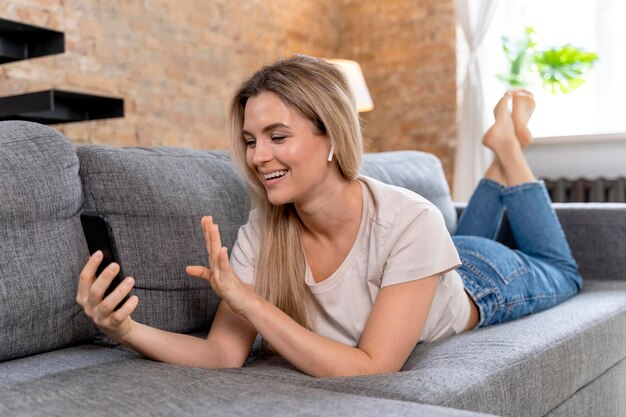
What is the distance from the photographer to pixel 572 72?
166 inches

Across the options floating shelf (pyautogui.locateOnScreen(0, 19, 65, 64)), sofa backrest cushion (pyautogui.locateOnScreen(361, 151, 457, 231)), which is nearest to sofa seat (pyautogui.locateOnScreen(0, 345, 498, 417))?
sofa backrest cushion (pyautogui.locateOnScreen(361, 151, 457, 231))

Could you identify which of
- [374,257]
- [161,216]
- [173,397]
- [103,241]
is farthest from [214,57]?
[173,397]

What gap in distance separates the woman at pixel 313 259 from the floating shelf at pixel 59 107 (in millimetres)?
1515

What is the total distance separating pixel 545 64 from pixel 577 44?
29 centimetres

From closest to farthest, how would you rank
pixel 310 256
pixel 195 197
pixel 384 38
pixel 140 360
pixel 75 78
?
1. pixel 140 360
2. pixel 310 256
3. pixel 195 197
4. pixel 75 78
5. pixel 384 38

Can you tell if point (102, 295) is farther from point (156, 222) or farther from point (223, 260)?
point (156, 222)

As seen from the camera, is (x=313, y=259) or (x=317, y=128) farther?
(x=313, y=259)

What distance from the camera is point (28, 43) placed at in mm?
2963

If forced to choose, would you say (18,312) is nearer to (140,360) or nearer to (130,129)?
(140,360)

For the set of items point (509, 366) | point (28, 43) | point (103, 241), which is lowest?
point (509, 366)

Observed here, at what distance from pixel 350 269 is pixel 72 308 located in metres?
0.55

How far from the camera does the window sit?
13.9 feet

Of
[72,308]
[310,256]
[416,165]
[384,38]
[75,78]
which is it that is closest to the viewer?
[72,308]

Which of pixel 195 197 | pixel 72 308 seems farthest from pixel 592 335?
pixel 72 308
